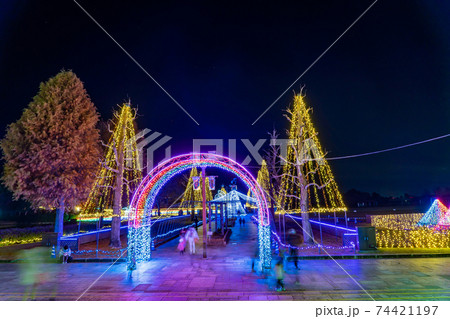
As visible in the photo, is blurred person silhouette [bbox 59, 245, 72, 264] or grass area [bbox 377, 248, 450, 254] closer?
grass area [bbox 377, 248, 450, 254]

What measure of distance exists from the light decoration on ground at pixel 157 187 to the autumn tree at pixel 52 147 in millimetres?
6768

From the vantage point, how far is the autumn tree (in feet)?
55.9

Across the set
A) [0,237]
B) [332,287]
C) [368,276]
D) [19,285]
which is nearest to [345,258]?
[368,276]

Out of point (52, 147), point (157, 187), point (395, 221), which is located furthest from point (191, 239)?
point (395, 221)

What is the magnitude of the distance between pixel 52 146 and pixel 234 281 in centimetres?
1480

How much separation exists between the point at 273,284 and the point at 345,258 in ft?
19.3

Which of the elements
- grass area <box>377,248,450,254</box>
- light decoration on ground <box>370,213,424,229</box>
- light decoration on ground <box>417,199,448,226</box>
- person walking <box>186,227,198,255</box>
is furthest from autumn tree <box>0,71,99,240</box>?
light decoration on ground <box>417,199,448,226</box>

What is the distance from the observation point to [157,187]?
14.6 m

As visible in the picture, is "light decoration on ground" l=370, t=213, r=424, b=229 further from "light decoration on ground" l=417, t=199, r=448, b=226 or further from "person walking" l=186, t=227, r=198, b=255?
"person walking" l=186, t=227, r=198, b=255

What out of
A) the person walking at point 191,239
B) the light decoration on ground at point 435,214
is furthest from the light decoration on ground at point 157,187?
the light decoration on ground at point 435,214

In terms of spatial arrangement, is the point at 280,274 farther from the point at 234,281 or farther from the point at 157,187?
the point at 157,187

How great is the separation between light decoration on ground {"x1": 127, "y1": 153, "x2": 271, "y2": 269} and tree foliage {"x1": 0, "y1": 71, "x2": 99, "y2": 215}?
686cm

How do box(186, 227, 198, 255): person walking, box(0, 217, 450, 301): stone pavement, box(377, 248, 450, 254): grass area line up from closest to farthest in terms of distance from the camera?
box(0, 217, 450, 301): stone pavement, box(377, 248, 450, 254): grass area, box(186, 227, 198, 255): person walking
